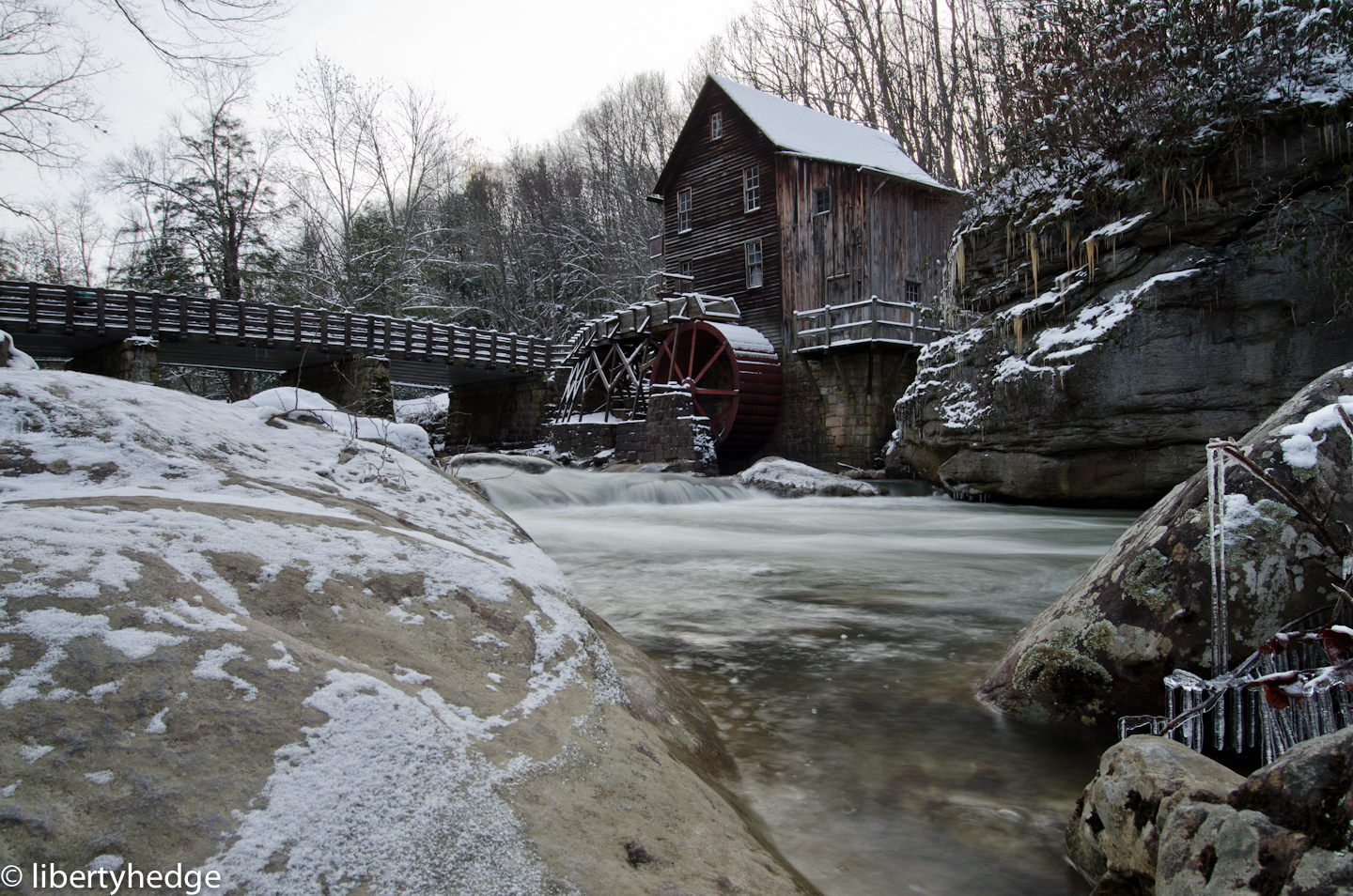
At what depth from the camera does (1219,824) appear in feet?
4.02

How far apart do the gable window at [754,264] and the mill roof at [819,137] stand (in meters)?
2.48

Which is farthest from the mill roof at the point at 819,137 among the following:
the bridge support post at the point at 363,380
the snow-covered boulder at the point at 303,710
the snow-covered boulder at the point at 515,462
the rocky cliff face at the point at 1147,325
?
the snow-covered boulder at the point at 303,710

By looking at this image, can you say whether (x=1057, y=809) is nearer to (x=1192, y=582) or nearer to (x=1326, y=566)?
(x=1192, y=582)

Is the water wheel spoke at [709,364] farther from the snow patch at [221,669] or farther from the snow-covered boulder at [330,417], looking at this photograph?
the snow patch at [221,669]

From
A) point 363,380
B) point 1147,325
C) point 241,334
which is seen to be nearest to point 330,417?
point 1147,325

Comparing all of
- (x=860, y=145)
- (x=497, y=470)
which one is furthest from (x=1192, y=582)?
(x=860, y=145)

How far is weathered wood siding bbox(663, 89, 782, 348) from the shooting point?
65.5 ft

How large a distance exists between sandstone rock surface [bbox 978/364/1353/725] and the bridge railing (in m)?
21.3

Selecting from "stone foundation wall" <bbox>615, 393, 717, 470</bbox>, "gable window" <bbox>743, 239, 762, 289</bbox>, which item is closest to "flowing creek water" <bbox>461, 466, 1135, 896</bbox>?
"stone foundation wall" <bbox>615, 393, 717, 470</bbox>

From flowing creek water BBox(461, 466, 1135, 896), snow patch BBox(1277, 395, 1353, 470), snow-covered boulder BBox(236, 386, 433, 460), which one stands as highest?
snow-covered boulder BBox(236, 386, 433, 460)

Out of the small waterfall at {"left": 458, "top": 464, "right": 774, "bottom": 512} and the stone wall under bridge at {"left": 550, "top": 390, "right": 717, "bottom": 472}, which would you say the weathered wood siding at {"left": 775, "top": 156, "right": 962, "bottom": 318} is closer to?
the stone wall under bridge at {"left": 550, "top": 390, "right": 717, "bottom": 472}

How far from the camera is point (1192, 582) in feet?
7.71

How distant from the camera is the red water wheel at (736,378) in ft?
57.5

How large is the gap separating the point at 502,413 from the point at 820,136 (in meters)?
13.5
